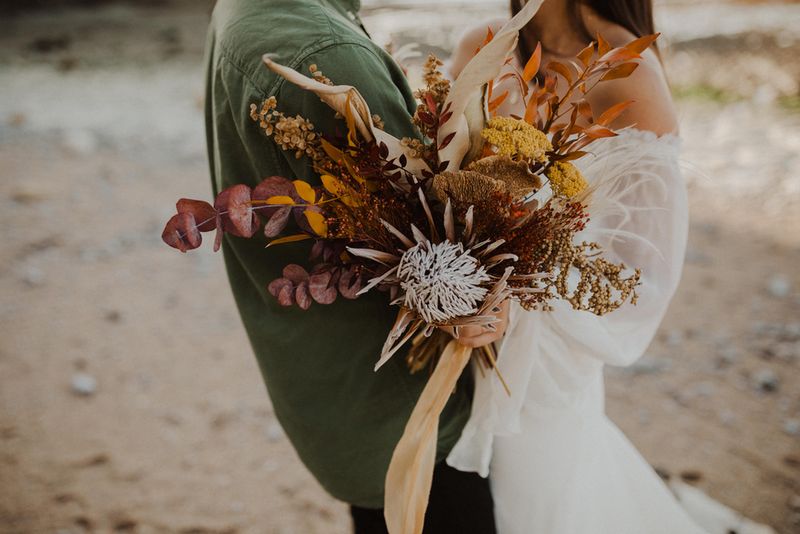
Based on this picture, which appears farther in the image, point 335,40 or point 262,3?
point 262,3

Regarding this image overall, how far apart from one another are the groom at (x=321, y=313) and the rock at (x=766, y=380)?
2288mm

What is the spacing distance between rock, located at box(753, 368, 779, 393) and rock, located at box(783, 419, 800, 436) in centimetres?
21

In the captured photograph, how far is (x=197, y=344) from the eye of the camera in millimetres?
3635

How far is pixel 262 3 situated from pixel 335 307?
0.56 metres

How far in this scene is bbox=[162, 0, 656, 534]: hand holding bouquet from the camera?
0.94 metres

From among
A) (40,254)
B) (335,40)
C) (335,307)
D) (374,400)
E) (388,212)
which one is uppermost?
(335,40)

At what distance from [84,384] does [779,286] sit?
384cm

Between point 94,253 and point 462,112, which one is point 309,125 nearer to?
point 462,112

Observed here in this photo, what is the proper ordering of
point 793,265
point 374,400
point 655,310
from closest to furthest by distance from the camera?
point 374,400, point 655,310, point 793,265

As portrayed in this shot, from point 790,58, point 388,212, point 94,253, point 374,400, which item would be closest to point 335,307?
point 374,400

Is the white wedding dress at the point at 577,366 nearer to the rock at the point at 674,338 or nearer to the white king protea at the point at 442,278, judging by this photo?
the white king protea at the point at 442,278

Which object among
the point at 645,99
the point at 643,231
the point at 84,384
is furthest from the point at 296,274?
the point at 84,384

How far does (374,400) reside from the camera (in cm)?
134

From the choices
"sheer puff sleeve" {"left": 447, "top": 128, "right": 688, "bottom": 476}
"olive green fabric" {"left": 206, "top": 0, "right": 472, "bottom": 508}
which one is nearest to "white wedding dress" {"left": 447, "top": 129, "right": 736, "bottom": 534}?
"sheer puff sleeve" {"left": 447, "top": 128, "right": 688, "bottom": 476}
